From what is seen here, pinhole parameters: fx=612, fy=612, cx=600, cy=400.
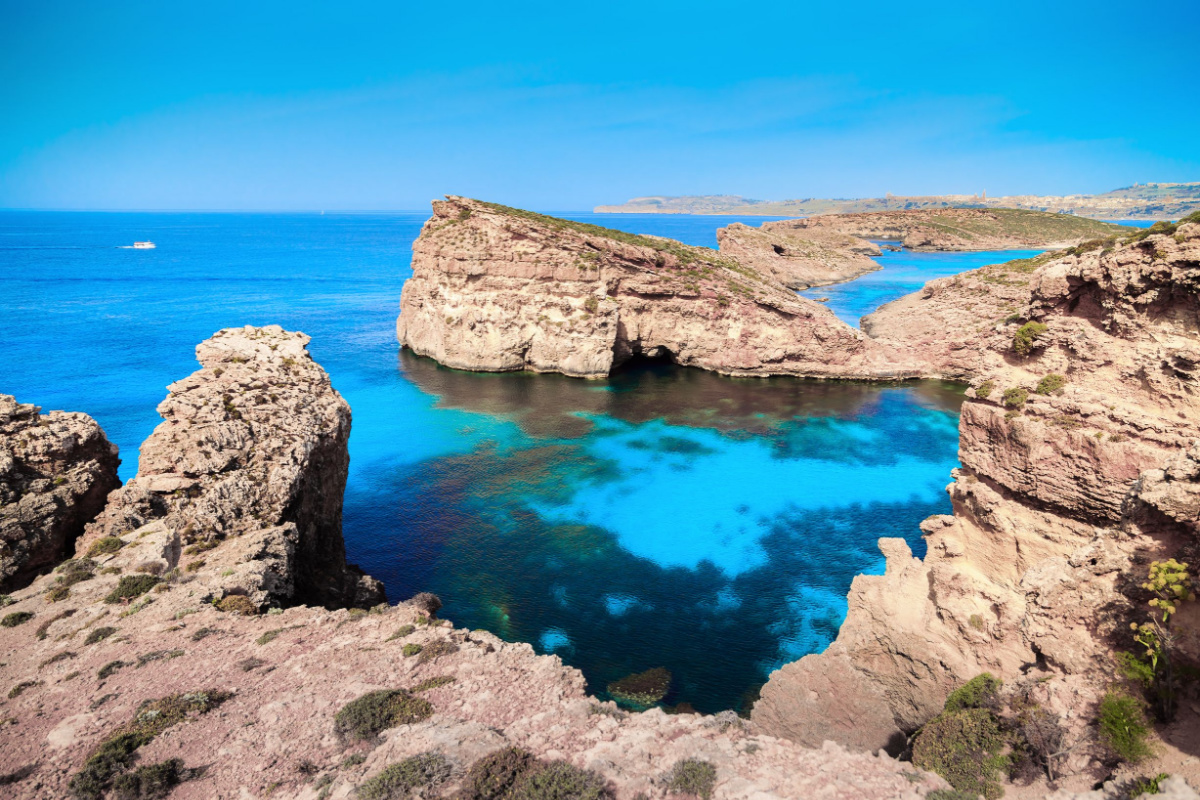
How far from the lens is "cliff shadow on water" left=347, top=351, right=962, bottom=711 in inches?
938

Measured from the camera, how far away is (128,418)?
150ft

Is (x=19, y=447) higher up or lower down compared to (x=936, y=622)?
higher up

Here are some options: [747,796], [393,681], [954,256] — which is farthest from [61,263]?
[954,256]

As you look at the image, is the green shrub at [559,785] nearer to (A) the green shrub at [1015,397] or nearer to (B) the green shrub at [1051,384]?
(A) the green shrub at [1015,397]

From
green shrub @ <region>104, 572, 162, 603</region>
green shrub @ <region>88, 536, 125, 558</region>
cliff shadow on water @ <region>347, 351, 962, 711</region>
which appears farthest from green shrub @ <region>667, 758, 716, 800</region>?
green shrub @ <region>88, 536, 125, 558</region>

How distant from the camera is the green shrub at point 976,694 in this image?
13.8m

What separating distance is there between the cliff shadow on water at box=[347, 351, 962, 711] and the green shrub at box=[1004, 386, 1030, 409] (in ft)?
39.4

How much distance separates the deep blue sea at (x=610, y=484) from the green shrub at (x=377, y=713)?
8.80 meters

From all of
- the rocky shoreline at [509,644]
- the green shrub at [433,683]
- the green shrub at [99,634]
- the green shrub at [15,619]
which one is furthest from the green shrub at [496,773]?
the green shrub at [15,619]

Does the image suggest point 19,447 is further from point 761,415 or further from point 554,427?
point 761,415

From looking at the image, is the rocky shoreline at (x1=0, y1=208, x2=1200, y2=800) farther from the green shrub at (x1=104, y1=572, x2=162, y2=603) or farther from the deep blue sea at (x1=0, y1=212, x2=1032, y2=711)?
the deep blue sea at (x1=0, y1=212, x2=1032, y2=711)

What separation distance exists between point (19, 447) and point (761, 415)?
43.7 m

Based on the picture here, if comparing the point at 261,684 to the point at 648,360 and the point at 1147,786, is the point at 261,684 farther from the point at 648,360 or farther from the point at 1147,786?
the point at 648,360

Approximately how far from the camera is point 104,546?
18.7 m
